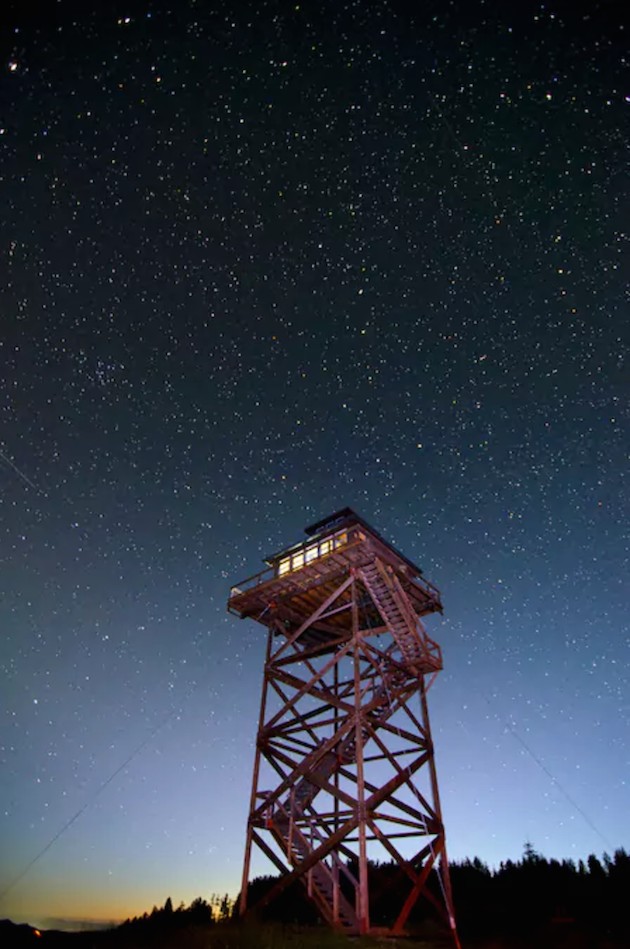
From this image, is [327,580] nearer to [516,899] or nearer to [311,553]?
[311,553]

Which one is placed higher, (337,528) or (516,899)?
(337,528)

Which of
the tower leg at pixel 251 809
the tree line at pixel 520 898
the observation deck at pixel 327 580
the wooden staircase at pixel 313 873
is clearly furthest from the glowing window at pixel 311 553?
the tree line at pixel 520 898

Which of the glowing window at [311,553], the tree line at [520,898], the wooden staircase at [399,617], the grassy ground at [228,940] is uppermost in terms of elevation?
the glowing window at [311,553]

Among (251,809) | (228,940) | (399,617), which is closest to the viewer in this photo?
(228,940)

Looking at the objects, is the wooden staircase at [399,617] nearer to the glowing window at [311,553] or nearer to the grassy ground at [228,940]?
the glowing window at [311,553]

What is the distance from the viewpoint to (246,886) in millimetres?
14883

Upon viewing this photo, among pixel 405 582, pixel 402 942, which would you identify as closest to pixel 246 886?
pixel 402 942

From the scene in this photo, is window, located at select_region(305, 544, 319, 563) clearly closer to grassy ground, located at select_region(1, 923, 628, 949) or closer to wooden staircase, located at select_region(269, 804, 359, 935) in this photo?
wooden staircase, located at select_region(269, 804, 359, 935)

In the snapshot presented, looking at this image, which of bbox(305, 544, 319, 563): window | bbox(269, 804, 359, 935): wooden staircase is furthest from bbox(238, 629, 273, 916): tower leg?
bbox(305, 544, 319, 563): window

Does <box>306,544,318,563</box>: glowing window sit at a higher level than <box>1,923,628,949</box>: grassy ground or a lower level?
higher

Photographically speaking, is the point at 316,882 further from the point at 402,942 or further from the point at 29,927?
the point at 29,927

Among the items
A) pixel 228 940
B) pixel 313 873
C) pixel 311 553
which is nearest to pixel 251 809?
pixel 313 873

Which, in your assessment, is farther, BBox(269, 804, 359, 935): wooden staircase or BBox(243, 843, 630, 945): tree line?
BBox(243, 843, 630, 945): tree line

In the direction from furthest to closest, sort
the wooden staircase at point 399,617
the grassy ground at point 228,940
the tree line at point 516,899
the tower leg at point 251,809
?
the tree line at point 516,899
the wooden staircase at point 399,617
the tower leg at point 251,809
the grassy ground at point 228,940
